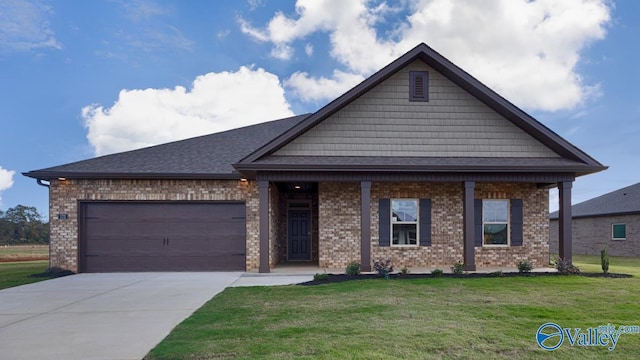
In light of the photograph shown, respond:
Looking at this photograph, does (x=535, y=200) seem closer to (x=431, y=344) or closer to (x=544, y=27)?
(x=544, y=27)

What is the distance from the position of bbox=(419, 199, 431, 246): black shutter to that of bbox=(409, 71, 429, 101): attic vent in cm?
315

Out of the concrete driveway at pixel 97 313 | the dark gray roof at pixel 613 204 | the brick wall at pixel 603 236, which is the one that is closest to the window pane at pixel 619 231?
the brick wall at pixel 603 236

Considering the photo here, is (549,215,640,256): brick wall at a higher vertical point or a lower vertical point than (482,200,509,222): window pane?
lower

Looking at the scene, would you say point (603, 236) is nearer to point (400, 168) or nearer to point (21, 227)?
point (400, 168)

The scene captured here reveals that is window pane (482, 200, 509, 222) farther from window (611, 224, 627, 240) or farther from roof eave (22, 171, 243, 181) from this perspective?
window (611, 224, 627, 240)

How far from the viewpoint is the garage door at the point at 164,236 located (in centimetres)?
1209

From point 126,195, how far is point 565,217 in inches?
497

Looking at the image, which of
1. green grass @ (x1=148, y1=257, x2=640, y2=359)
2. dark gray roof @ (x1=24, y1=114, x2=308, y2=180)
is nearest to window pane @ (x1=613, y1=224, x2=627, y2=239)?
green grass @ (x1=148, y1=257, x2=640, y2=359)

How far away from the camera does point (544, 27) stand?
53.4 ft

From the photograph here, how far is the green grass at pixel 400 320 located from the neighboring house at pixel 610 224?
14256 millimetres

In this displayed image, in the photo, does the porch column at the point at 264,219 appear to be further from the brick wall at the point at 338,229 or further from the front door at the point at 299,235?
the front door at the point at 299,235

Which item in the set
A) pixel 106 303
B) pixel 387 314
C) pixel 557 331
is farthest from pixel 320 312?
pixel 106 303

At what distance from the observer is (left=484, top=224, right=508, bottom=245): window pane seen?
12.6m

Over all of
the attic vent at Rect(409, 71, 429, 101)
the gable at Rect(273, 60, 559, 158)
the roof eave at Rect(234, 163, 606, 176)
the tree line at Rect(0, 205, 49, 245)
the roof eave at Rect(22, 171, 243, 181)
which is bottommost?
the tree line at Rect(0, 205, 49, 245)
